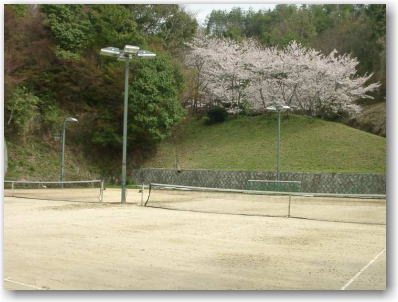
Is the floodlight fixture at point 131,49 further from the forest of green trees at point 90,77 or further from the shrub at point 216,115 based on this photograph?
the shrub at point 216,115

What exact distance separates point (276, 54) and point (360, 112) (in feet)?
24.0

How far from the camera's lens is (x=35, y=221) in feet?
33.8

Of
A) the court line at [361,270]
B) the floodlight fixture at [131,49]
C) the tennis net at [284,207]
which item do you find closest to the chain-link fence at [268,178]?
the tennis net at [284,207]

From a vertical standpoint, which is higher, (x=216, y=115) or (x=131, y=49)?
(x=216, y=115)

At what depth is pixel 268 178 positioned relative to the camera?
A: 85.5 feet

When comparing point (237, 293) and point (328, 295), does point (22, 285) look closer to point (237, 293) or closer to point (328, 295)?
point (237, 293)

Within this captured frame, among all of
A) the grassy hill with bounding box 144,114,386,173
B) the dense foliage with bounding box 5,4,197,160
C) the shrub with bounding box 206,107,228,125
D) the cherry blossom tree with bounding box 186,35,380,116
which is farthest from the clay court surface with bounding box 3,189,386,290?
the shrub with bounding box 206,107,228,125

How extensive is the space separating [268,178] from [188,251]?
1936cm

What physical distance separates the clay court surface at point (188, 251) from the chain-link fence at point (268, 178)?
11.4m

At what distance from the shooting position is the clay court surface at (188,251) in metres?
5.09

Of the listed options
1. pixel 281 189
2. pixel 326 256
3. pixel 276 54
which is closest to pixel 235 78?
pixel 276 54

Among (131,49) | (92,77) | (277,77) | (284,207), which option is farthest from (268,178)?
(131,49)

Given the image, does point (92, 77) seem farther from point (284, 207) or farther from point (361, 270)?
point (361, 270)

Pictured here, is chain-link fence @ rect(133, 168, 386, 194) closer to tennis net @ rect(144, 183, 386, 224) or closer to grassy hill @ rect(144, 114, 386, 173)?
grassy hill @ rect(144, 114, 386, 173)
